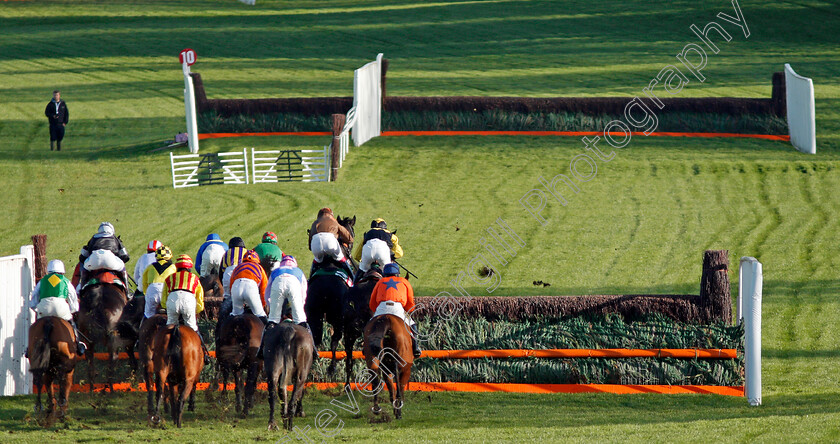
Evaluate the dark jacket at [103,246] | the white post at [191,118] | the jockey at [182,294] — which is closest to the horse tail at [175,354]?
the jockey at [182,294]

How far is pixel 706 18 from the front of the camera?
153 feet

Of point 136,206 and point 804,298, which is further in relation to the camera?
point 136,206

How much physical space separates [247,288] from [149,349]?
118 cm

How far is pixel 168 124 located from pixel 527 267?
15.9 m

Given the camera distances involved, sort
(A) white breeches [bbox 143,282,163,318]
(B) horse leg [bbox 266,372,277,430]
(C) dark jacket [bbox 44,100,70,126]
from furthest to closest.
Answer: (C) dark jacket [bbox 44,100,70,126], (A) white breeches [bbox 143,282,163,318], (B) horse leg [bbox 266,372,277,430]

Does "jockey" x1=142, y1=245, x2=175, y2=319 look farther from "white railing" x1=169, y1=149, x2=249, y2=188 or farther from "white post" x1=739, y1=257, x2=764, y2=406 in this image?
"white railing" x1=169, y1=149, x2=249, y2=188

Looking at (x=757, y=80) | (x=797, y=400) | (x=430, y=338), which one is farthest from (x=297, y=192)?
(x=757, y=80)

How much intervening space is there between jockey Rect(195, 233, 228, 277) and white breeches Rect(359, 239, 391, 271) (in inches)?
76.4

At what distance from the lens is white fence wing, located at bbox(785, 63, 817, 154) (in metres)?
22.2

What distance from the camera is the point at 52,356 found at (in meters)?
9.61

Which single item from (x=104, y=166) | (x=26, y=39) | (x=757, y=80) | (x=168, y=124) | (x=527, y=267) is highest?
(x=26, y=39)

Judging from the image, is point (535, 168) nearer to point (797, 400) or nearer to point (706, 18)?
point (797, 400)

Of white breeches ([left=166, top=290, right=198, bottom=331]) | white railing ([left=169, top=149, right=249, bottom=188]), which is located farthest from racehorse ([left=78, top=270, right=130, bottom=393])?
white railing ([left=169, top=149, right=249, bottom=188])

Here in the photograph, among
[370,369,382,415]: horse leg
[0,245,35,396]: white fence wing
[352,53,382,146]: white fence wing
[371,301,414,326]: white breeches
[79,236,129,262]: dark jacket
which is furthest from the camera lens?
[352,53,382,146]: white fence wing
